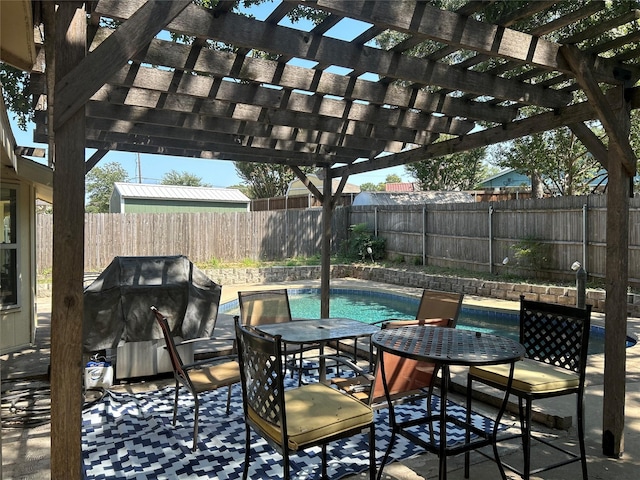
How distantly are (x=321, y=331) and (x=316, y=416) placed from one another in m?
1.40

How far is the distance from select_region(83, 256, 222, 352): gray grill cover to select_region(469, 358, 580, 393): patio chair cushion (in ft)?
8.67

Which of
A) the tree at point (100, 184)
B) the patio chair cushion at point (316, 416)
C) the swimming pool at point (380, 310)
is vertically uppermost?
the tree at point (100, 184)

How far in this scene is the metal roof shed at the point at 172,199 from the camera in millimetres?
18875

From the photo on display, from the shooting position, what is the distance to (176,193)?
19844mm

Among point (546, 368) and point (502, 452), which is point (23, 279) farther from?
point (546, 368)

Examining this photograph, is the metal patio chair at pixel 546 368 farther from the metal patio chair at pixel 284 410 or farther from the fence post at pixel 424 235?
the fence post at pixel 424 235

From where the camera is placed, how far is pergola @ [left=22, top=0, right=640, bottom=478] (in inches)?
78.1

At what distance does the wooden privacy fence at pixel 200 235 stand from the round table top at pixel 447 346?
11222 mm

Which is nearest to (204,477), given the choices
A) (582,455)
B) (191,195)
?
(582,455)

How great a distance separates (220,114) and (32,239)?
347 centimetres

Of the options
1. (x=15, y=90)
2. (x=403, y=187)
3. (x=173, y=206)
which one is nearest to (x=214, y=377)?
(x=15, y=90)

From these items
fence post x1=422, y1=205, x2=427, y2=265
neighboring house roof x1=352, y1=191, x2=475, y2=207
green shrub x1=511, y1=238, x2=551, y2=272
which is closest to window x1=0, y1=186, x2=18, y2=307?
green shrub x1=511, y1=238, x2=551, y2=272

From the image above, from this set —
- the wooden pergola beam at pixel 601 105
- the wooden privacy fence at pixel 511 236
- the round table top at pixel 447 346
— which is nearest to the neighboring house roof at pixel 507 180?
the wooden privacy fence at pixel 511 236

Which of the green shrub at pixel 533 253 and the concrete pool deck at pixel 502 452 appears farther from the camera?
the green shrub at pixel 533 253
